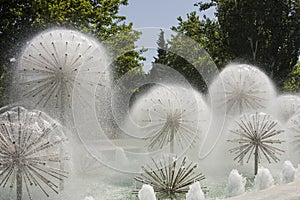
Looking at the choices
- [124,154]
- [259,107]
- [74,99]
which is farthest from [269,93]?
[74,99]

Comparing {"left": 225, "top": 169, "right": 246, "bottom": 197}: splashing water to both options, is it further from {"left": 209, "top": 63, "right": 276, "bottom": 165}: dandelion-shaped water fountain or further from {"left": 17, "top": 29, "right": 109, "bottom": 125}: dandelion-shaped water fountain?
{"left": 209, "top": 63, "right": 276, "bottom": 165}: dandelion-shaped water fountain

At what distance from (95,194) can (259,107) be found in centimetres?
886

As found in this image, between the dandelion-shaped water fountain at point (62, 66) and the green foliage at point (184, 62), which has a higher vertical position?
the green foliage at point (184, 62)

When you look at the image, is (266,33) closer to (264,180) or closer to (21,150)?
(264,180)

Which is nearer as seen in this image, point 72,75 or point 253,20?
Result: point 72,75

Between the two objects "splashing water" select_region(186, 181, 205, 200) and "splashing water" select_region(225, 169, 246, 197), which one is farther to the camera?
"splashing water" select_region(225, 169, 246, 197)

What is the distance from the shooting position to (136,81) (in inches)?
541

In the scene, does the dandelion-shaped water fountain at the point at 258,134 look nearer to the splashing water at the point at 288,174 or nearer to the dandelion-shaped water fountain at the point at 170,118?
the dandelion-shaped water fountain at the point at 170,118

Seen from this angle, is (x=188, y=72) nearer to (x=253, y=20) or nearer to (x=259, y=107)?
(x=259, y=107)

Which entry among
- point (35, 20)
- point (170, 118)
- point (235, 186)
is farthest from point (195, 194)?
point (35, 20)

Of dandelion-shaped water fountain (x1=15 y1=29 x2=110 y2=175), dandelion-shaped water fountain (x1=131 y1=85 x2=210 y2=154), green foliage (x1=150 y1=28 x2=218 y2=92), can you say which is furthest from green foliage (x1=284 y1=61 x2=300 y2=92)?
dandelion-shaped water fountain (x1=15 y1=29 x2=110 y2=175)

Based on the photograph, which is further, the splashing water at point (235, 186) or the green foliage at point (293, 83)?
the green foliage at point (293, 83)

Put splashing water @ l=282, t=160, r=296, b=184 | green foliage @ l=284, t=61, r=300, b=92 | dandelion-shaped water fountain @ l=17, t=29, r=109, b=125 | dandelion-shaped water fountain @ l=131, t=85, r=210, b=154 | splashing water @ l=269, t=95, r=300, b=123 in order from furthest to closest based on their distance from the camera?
green foliage @ l=284, t=61, r=300, b=92 < splashing water @ l=269, t=95, r=300, b=123 < dandelion-shaped water fountain @ l=131, t=85, r=210, b=154 < dandelion-shaped water fountain @ l=17, t=29, r=109, b=125 < splashing water @ l=282, t=160, r=296, b=184

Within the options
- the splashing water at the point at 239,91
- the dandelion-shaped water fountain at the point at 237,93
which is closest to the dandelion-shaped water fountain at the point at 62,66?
the dandelion-shaped water fountain at the point at 237,93
